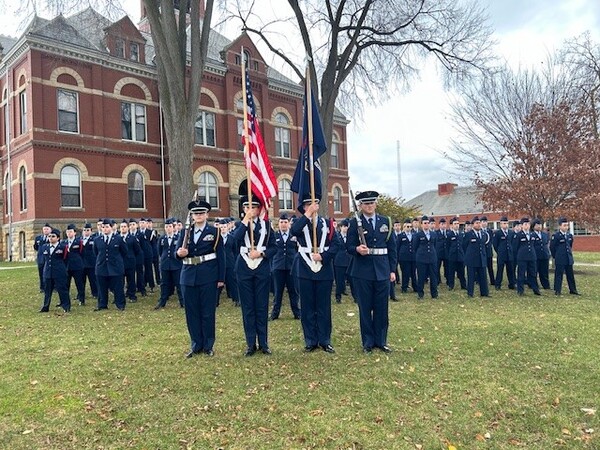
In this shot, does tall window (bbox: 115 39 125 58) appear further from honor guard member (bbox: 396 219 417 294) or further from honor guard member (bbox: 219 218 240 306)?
honor guard member (bbox: 396 219 417 294)

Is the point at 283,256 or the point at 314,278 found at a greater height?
the point at 283,256

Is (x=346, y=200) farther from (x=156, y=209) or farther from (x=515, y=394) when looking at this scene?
(x=515, y=394)

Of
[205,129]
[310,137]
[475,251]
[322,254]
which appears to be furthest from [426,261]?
[205,129]

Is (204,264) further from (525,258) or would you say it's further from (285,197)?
(285,197)

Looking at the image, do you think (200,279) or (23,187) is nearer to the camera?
(200,279)

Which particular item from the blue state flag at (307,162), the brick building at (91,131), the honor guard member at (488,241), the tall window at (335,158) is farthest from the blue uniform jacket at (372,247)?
the tall window at (335,158)

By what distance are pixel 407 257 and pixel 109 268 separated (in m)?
7.50

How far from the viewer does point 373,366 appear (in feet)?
18.7

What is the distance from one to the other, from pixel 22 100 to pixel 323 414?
24.6m

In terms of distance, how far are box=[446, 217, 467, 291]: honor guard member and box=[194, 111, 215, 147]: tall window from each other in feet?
61.3

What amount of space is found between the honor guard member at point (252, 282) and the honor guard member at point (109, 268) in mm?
5077

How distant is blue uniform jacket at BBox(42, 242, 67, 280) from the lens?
32.7 feet

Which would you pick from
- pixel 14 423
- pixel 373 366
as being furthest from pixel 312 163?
pixel 14 423

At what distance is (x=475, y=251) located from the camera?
1213 cm
